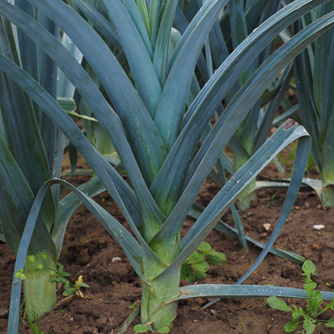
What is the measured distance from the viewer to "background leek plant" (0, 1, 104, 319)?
3.74ft

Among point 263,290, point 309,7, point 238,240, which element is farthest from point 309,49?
point 263,290

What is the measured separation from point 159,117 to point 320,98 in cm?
82

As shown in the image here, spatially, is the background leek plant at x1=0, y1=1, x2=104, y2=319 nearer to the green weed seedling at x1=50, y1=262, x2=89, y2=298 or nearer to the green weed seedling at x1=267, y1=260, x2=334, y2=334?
the green weed seedling at x1=50, y1=262, x2=89, y2=298

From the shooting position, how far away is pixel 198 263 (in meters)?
1.40

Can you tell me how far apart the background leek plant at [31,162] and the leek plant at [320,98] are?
805 millimetres

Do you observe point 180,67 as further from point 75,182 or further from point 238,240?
point 75,182

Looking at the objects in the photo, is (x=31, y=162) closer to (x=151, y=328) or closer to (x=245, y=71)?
(x=151, y=328)

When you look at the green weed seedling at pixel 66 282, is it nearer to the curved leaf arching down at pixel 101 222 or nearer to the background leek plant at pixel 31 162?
the background leek plant at pixel 31 162

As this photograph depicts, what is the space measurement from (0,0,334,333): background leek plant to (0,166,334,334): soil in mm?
146

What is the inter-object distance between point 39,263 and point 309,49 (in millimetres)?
1078

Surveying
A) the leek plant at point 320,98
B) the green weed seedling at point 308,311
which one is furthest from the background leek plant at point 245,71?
the green weed seedling at point 308,311

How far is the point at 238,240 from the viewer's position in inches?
66.5

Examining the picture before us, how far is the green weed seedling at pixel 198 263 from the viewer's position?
1.40 metres

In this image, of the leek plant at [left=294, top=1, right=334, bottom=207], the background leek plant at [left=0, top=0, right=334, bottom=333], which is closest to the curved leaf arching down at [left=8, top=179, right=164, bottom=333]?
the background leek plant at [left=0, top=0, right=334, bottom=333]
